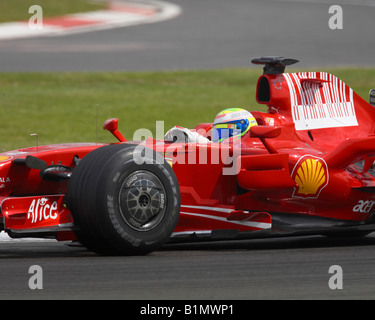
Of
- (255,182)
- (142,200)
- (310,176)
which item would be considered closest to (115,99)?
(310,176)

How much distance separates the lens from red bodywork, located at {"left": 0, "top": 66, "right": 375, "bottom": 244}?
636cm

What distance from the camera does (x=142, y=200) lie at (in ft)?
20.0

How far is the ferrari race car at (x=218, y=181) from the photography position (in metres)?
6.00

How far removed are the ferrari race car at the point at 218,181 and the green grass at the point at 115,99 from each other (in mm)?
5404

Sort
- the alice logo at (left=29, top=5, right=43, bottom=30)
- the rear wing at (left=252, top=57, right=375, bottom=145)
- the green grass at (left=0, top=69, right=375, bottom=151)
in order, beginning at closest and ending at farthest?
1. the rear wing at (left=252, top=57, right=375, bottom=145)
2. the green grass at (left=0, top=69, right=375, bottom=151)
3. the alice logo at (left=29, top=5, right=43, bottom=30)

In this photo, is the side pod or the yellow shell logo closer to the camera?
the side pod

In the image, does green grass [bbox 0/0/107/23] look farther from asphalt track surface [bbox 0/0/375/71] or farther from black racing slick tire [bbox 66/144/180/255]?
black racing slick tire [bbox 66/144/180/255]

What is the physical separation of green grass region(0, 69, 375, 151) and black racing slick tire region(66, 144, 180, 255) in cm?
595

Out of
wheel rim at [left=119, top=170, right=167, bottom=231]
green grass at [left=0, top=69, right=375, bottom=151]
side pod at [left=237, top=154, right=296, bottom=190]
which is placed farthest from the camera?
green grass at [left=0, top=69, right=375, bottom=151]

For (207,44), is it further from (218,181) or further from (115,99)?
(218,181)

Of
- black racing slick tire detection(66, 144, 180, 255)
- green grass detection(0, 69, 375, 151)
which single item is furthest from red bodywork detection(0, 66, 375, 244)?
green grass detection(0, 69, 375, 151)

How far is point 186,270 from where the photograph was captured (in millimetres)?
5703

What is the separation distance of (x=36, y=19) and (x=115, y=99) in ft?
41.1
